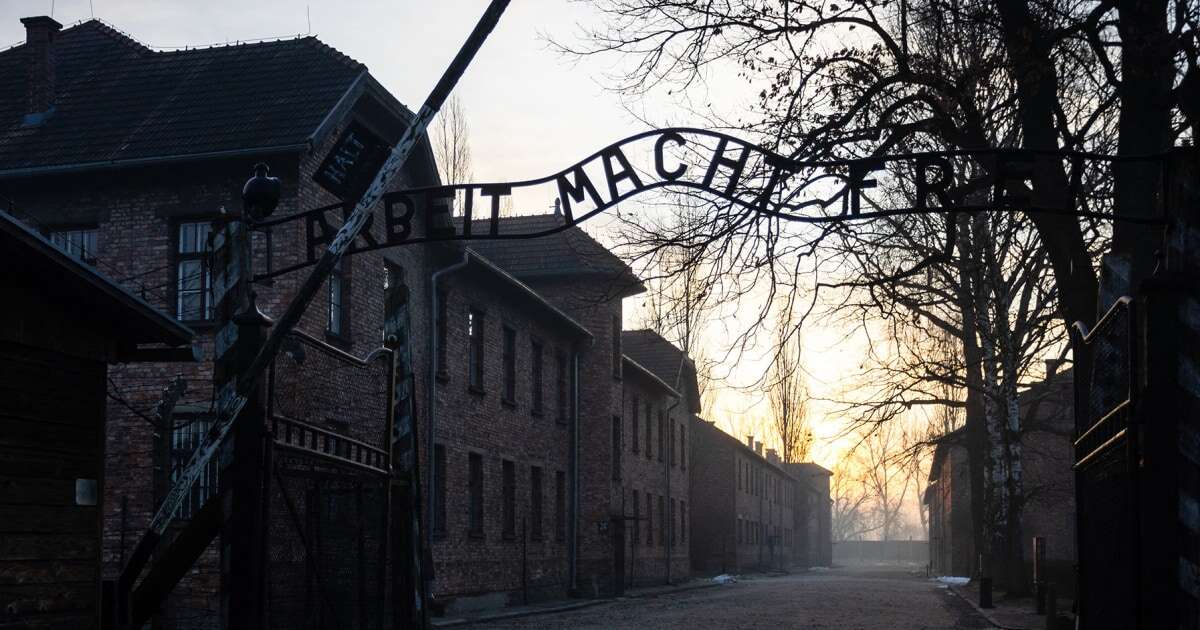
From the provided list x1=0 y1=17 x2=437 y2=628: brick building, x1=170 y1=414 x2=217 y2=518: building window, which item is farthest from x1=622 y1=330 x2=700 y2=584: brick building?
x1=170 y1=414 x2=217 y2=518: building window

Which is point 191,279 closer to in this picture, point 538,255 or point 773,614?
point 773,614

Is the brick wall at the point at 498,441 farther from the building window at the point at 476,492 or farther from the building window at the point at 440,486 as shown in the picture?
the building window at the point at 476,492

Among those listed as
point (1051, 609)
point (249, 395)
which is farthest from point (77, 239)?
point (1051, 609)

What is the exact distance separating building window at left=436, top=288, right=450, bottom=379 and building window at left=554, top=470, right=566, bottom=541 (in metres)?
9.96

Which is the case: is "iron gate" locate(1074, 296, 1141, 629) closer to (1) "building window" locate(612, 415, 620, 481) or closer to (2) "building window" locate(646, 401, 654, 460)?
(1) "building window" locate(612, 415, 620, 481)

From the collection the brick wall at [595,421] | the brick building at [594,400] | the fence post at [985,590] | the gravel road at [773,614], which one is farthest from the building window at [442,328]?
the fence post at [985,590]

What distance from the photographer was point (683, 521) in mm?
54500

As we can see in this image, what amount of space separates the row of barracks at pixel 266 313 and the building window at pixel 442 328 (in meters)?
0.06

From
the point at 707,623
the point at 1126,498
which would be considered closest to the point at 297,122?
the point at 707,623

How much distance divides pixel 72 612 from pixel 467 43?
5045 mm

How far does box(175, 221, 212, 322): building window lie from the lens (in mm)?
21484

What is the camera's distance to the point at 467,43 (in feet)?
32.1

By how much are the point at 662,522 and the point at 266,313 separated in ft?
98.9

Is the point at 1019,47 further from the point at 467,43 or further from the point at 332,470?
the point at 332,470
